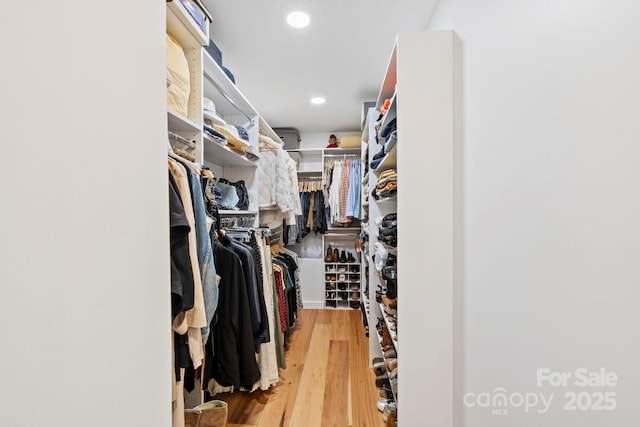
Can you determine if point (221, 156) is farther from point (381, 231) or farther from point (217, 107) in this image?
point (381, 231)

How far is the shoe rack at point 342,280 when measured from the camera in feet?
12.6

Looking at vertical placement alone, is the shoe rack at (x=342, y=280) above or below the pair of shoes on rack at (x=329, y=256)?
below

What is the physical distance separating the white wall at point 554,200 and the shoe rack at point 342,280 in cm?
273

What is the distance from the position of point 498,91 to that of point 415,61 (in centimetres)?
48

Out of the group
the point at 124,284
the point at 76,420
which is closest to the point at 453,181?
the point at 124,284

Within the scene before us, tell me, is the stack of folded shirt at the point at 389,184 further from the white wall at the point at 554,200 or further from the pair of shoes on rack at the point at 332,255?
the pair of shoes on rack at the point at 332,255

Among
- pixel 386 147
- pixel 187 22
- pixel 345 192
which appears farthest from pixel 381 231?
pixel 345 192

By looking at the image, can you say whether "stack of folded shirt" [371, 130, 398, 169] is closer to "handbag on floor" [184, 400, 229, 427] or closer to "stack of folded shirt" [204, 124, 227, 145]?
"stack of folded shirt" [204, 124, 227, 145]

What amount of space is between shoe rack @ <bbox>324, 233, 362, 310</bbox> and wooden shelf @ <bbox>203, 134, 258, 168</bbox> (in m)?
1.89

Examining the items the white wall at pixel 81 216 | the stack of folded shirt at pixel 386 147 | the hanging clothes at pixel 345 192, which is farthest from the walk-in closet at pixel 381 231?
the hanging clothes at pixel 345 192

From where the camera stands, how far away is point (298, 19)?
5.41 feet

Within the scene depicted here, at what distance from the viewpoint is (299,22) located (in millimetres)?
1674

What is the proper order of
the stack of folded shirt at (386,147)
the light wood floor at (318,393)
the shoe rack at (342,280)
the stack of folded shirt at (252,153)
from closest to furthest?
the stack of folded shirt at (386,147) → the light wood floor at (318,393) → the stack of folded shirt at (252,153) → the shoe rack at (342,280)

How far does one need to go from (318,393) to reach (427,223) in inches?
59.1
